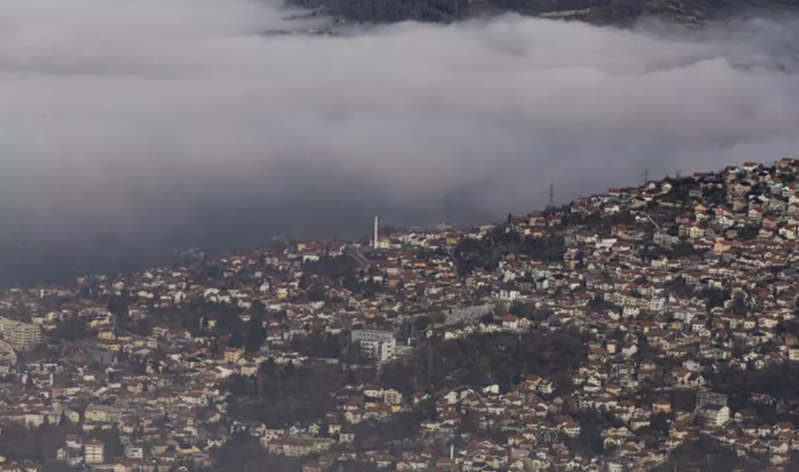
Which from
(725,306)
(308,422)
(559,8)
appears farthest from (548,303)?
(559,8)

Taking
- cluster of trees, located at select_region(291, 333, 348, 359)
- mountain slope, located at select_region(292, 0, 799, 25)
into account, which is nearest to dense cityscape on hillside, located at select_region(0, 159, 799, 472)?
cluster of trees, located at select_region(291, 333, 348, 359)

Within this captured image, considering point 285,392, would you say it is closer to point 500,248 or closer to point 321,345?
point 321,345

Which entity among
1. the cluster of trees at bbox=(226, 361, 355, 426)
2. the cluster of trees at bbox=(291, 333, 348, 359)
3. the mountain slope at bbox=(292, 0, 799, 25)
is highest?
the mountain slope at bbox=(292, 0, 799, 25)

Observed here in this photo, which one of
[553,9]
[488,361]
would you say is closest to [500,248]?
[488,361]

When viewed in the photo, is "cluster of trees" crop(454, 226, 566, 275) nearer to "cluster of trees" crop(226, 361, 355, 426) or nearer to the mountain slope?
"cluster of trees" crop(226, 361, 355, 426)

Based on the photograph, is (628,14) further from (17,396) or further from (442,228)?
(17,396)

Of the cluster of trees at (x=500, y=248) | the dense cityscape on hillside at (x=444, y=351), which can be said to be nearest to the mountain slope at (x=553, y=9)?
the dense cityscape on hillside at (x=444, y=351)

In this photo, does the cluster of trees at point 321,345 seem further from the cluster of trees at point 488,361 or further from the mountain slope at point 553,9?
the mountain slope at point 553,9

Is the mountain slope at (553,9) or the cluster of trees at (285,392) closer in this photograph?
the cluster of trees at (285,392)
